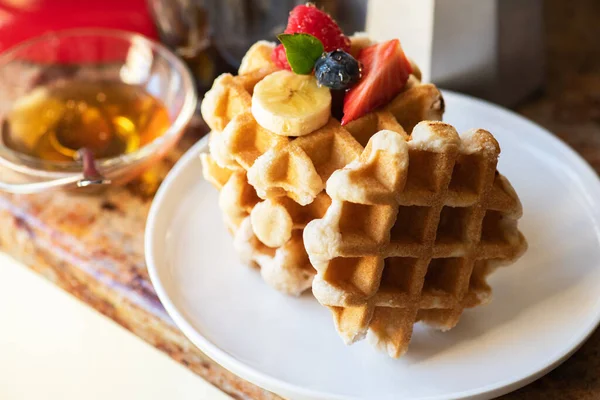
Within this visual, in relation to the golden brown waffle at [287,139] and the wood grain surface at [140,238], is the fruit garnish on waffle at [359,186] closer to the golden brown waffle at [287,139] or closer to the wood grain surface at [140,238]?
the golden brown waffle at [287,139]

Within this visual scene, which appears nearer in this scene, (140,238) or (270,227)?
(270,227)

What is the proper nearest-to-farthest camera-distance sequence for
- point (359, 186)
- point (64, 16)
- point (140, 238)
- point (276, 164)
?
point (359, 186) → point (276, 164) → point (140, 238) → point (64, 16)

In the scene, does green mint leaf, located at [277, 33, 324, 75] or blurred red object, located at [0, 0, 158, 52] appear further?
blurred red object, located at [0, 0, 158, 52]

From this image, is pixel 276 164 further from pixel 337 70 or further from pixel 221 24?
pixel 221 24

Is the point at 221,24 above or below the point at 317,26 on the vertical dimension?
below

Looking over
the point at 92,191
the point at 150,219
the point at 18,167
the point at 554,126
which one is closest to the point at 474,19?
the point at 554,126

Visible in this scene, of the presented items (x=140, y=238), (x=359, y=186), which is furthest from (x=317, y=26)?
(x=140, y=238)

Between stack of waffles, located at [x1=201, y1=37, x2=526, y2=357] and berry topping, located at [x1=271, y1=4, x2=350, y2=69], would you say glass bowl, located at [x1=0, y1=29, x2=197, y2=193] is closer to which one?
stack of waffles, located at [x1=201, y1=37, x2=526, y2=357]

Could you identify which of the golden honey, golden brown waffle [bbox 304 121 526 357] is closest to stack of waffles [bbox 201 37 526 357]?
golden brown waffle [bbox 304 121 526 357]

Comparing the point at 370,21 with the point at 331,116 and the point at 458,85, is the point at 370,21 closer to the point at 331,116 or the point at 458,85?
the point at 458,85
